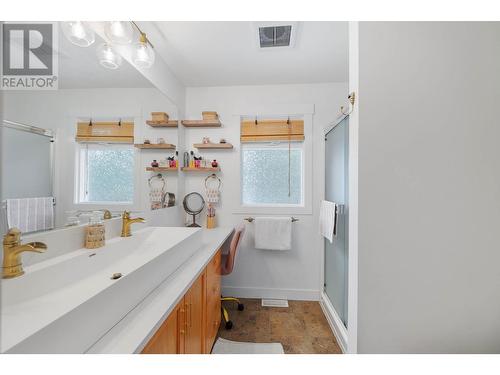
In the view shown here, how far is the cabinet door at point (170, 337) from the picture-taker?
67 centimetres

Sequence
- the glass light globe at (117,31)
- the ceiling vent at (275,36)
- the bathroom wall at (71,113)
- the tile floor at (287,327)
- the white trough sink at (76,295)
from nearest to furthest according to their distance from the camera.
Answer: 1. the white trough sink at (76,295)
2. the bathroom wall at (71,113)
3. the glass light globe at (117,31)
4. the ceiling vent at (275,36)
5. the tile floor at (287,327)

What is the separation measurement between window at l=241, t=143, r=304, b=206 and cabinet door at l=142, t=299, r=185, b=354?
1520mm

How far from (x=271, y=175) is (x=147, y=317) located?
1856mm

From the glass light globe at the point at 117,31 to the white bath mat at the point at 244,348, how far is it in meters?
2.12

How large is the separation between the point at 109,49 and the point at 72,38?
22 cm

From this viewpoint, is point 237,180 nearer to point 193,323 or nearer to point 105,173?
point 105,173

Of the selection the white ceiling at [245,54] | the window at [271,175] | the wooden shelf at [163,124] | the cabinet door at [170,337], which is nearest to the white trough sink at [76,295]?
the cabinet door at [170,337]

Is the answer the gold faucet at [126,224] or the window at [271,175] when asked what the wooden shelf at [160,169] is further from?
the window at [271,175]

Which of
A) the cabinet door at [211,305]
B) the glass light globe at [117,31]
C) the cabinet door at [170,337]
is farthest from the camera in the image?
the cabinet door at [211,305]

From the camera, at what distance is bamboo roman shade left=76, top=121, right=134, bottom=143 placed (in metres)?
1.05

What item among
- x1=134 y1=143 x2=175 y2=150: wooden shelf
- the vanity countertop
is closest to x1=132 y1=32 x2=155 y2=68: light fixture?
x1=134 y1=143 x2=175 y2=150: wooden shelf

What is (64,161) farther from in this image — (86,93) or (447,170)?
(447,170)

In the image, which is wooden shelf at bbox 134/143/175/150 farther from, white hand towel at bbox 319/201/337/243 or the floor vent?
the floor vent

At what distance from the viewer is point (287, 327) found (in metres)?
1.77
